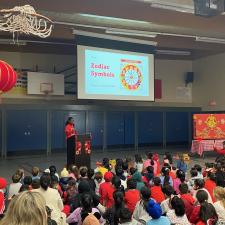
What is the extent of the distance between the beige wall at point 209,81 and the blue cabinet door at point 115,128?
3861 millimetres

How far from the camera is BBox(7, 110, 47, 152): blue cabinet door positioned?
12125 mm

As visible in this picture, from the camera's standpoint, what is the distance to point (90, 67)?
10109 mm

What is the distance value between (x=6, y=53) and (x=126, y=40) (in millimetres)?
4643

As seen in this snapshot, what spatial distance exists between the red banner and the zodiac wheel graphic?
247 cm

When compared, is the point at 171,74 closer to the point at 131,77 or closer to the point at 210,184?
the point at 131,77

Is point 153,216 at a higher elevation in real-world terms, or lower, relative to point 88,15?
lower

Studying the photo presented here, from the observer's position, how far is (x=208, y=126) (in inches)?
461

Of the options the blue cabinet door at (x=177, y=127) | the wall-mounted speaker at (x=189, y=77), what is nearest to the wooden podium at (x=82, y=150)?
the blue cabinet door at (x=177, y=127)

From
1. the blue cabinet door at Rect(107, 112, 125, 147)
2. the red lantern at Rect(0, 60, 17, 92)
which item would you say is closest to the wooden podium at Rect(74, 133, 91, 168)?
the red lantern at Rect(0, 60, 17, 92)

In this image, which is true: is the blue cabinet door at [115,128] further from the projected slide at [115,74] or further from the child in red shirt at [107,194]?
the child in red shirt at [107,194]

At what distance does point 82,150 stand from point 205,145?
524cm

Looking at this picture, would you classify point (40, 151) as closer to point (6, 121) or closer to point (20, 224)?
point (6, 121)

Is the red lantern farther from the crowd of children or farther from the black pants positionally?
the black pants

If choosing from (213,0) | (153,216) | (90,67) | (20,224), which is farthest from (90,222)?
(90,67)
